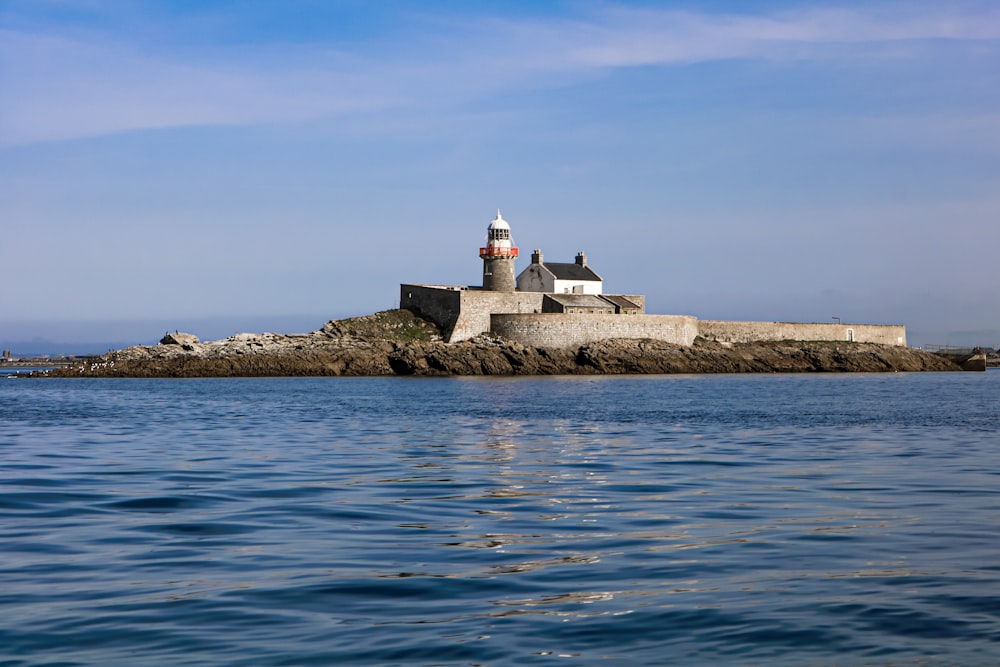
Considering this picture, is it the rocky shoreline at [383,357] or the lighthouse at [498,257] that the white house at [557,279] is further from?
the rocky shoreline at [383,357]

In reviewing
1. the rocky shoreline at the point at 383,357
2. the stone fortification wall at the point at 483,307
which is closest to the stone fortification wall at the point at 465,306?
the stone fortification wall at the point at 483,307

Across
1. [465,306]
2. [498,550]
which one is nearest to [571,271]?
[465,306]

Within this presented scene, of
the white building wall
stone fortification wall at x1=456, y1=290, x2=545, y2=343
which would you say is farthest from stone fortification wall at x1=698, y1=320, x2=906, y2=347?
stone fortification wall at x1=456, y1=290, x2=545, y2=343

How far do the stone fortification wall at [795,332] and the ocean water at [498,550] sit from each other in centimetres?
5200

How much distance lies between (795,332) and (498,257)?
908 inches

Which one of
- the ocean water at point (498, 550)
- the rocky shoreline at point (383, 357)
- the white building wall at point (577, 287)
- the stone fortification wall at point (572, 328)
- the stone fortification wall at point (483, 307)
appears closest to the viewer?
the ocean water at point (498, 550)

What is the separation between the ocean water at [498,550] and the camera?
6.44 meters

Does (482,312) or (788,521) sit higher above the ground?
(482,312)

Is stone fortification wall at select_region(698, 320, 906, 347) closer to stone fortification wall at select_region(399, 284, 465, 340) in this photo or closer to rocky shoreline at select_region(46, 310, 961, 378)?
rocky shoreline at select_region(46, 310, 961, 378)

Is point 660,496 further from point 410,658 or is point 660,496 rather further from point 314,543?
point 410,658

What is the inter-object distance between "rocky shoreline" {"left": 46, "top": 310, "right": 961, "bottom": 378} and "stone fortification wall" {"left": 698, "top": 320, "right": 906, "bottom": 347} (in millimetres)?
4273

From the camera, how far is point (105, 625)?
6770mm

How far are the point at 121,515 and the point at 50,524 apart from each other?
793mm

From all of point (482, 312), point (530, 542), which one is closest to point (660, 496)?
point (530, 542)
